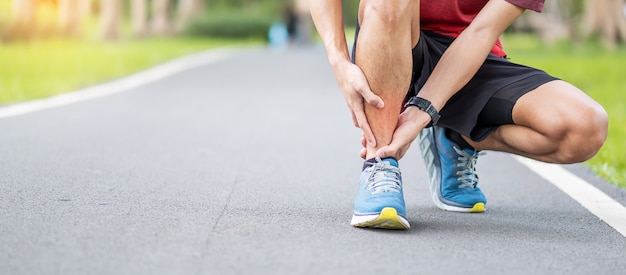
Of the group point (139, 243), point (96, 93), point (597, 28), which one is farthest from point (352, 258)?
point (597, 28)

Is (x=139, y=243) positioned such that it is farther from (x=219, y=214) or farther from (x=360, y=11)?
(x=360, y=11)

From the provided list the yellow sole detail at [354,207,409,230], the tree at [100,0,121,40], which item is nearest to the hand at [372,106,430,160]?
the yellow sole detail at [354,207,409,230]

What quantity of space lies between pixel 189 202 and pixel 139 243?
0.96m

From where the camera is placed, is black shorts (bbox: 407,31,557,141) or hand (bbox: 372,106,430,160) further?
black shorts (bbox: 407,31,557,141)

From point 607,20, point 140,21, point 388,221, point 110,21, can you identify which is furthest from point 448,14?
point 140,21

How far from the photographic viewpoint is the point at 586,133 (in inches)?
157

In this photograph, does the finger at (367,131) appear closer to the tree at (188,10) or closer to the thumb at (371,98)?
the thumb at (371,98)

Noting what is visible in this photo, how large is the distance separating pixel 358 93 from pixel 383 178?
33cm

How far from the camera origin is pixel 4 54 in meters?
19.0

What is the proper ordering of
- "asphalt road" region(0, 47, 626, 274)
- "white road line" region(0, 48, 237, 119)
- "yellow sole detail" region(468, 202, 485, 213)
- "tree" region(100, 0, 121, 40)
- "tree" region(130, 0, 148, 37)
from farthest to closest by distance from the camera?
1. "tree" region(130, 0, 148, 37)
2. "tree" region(100, 0, 121, 40)
3. "white road line" region(0, 48, 237, 119)
4. "yellow sole detail" region(468, 202, 485, 213)
5. "asphalt road" region(0, 47, 626, 274)

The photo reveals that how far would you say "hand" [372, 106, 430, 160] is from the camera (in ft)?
13.1

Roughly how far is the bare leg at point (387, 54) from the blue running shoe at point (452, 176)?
63 cm

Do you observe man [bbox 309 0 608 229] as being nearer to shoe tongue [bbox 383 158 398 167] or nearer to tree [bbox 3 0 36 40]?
shoe tongue [bbox 383 158 398 167]

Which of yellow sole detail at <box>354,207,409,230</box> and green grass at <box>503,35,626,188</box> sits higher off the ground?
yellow sole detail at <box>354,207,409,230</box>
